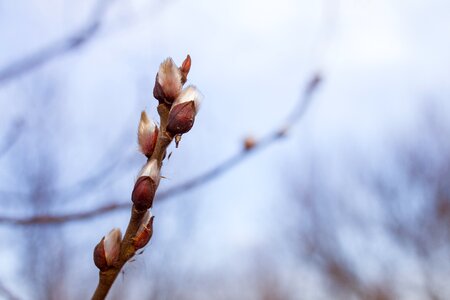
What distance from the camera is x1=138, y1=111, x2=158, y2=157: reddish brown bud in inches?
22.7

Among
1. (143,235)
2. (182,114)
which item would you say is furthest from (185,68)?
(143,235)

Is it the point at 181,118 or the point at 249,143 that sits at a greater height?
the point at 249,143

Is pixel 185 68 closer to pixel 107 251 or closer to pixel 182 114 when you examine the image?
pixel 182 114

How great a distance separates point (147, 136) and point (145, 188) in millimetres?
68

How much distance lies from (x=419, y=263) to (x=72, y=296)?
10.9 meters

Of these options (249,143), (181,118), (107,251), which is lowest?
(107,251)

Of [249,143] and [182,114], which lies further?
[249,143]

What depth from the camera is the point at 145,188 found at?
1.76ft

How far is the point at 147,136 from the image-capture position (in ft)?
1.91

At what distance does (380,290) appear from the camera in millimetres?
15461

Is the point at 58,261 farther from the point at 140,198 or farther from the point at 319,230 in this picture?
the point at 319,230

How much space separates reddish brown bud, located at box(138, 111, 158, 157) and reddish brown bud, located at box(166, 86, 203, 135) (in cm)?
3

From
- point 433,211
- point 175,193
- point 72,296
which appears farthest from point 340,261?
point 175,193

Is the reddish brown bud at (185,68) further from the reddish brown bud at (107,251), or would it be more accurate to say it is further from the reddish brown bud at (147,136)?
the reddish brown bud at (107,251)
